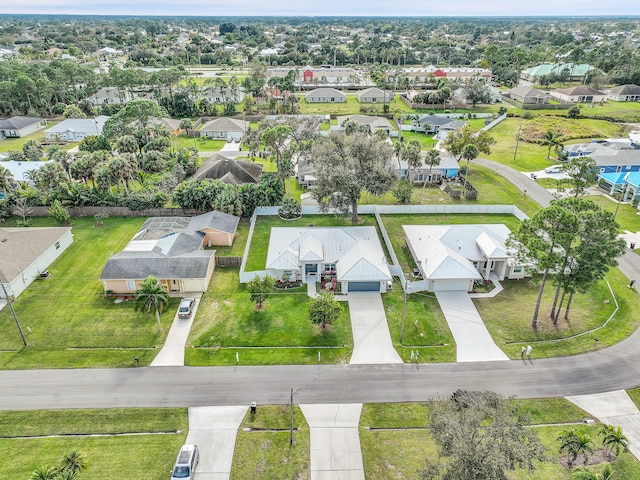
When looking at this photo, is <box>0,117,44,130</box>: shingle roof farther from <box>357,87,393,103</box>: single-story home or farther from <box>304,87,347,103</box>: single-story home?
<box>357,87,393,103</box>: single-story home

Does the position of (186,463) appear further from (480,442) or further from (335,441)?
(480,442)

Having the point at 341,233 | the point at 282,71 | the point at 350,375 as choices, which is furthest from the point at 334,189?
the point at 282,71

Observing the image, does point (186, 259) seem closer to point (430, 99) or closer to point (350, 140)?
point (350, 140)

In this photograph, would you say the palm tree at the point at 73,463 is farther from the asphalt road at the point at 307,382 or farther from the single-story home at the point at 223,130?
the single-story home at the point at 223,130

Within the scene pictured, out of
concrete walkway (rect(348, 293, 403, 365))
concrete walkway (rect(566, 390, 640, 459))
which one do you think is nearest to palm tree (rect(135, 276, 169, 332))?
concrete walkway (rect(348, 293, 403, 365))

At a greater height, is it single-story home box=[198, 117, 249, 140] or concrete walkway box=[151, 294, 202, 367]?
single-story home box=[198, 117, 249, 140]

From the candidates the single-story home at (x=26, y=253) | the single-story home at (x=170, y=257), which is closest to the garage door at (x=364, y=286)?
the single-story home at (x=170, y=257)
